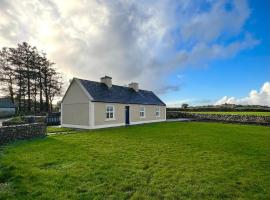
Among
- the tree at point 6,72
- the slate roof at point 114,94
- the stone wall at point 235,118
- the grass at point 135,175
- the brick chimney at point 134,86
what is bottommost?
the grass at point 135,175

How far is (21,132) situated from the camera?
1215 cm

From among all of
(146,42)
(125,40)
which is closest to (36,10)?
(125,40)

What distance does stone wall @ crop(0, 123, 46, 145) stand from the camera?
11117 millimetres

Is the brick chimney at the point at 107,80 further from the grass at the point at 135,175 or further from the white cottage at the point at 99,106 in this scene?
the grass at the point at 135,175

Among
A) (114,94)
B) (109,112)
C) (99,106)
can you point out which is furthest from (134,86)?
(99,106)

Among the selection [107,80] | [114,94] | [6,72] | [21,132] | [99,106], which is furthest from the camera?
[6,72]

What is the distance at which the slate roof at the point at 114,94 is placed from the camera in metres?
20.3

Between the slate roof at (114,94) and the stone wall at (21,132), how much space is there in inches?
276

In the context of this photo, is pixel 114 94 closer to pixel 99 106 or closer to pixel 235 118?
pixel 99 106

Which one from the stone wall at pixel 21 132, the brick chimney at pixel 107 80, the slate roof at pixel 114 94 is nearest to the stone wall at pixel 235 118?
the slate roof at pixel 114 94

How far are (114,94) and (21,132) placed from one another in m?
12.3

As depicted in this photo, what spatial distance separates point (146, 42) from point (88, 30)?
615 centimetres

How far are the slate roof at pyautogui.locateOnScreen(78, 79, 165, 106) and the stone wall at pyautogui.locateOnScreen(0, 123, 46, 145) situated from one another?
701 cm

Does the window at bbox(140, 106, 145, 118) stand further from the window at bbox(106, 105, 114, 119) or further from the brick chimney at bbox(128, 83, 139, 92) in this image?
the window at bbox(106, 105, 114, 119)
